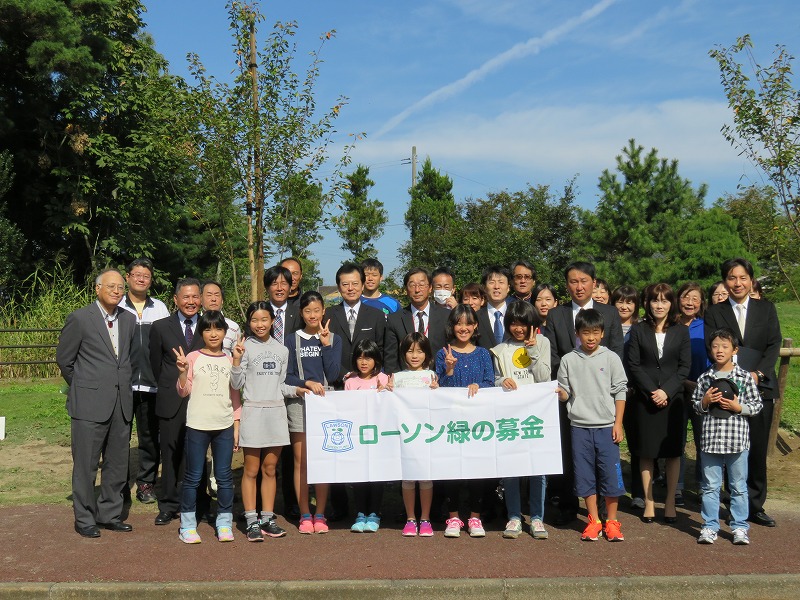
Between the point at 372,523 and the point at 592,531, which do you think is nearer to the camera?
the point at 592,531

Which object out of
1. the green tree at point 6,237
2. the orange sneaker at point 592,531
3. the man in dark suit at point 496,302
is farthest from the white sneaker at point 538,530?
the green tree at point 6,237

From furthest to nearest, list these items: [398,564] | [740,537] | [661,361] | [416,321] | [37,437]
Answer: [37,437] < [416,321] < [661,361] < [740,537] < [398,564]

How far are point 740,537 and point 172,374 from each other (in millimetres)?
4893

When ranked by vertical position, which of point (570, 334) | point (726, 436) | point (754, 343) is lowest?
point (726, 436)

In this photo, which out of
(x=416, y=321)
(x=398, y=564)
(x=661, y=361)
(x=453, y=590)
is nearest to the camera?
(x=453, y=590)

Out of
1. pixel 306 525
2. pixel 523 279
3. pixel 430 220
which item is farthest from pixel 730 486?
pixel 430 220

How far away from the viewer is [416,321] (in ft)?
23.0

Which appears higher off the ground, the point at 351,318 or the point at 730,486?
the point at 351,318

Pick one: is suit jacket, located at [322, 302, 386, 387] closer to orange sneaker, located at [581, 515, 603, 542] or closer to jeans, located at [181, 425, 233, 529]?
jeans, located at [181, 425, 233, 529]

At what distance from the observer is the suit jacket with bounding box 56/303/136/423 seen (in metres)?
6.52

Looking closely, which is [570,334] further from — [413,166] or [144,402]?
[413,166]

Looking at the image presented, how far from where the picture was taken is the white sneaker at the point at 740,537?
233 inches

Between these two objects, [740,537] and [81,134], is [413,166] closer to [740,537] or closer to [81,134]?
[81,134]

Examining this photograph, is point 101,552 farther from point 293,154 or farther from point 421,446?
point 293,154
